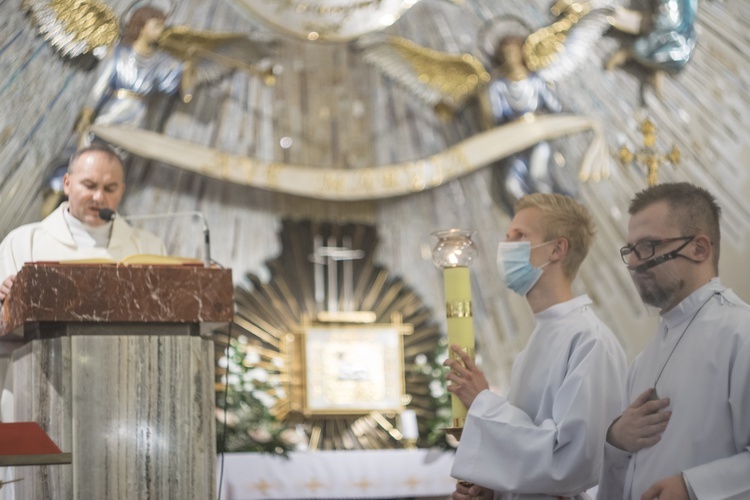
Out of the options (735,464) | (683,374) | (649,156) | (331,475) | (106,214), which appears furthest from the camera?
(649,156)

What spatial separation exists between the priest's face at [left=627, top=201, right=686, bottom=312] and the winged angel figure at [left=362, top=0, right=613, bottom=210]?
16.8 feet

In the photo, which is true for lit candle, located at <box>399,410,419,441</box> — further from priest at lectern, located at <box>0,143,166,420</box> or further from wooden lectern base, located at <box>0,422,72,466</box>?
wooden lectern base, located at <box>0,422,72,466</box>

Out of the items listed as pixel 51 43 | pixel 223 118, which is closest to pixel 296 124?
pixel 223 118

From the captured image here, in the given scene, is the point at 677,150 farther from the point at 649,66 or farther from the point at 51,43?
the point at 51,43

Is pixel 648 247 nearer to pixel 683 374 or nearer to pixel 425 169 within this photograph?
pixel 683 374

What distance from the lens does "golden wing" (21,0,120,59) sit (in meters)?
7.13

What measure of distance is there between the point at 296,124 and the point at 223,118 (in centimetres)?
61

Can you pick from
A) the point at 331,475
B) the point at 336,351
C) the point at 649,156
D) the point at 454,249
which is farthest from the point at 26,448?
the point at 649,156

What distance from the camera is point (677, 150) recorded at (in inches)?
302

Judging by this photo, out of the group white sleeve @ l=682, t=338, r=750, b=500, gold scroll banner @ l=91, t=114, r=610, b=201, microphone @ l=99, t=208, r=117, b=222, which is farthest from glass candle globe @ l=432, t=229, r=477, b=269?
gold scroll banner @ l=91, t=114, r=610, b=201

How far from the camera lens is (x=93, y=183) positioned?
515cm

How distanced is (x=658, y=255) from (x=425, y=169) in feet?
17.3

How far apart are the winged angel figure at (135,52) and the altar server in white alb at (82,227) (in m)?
2.34

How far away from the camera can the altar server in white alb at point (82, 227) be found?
203 inches
